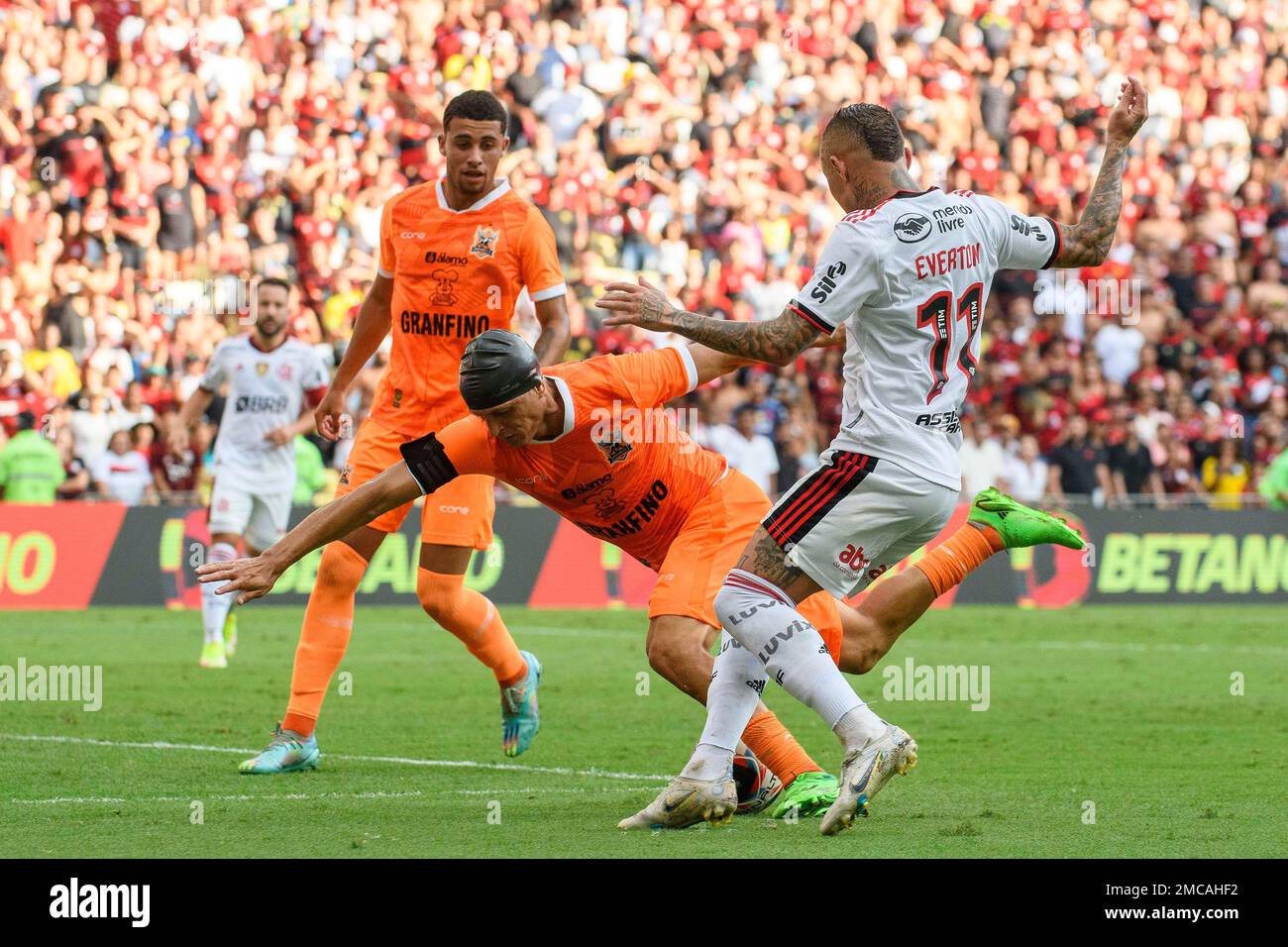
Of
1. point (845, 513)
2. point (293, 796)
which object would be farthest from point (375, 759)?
point (845, 513)

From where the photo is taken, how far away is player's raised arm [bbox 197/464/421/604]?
6.86 m

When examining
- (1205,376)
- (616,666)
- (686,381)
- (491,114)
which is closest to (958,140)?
(1205,376)

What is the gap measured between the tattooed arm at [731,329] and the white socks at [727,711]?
1095mm

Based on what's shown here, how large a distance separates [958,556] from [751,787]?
1.34m

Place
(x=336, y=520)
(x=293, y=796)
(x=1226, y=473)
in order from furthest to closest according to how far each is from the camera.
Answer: (x=1226, y=473) < (x=293, y=796) < (x=336, y=520)

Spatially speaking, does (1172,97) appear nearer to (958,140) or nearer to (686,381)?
(958,140)

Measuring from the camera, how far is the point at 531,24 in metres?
26.0

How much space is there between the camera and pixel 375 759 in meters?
9.48

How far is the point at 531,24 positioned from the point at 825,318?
20218mm

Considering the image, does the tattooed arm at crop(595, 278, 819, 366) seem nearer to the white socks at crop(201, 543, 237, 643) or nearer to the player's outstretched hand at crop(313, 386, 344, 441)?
the player's outstretched hand at crop(313, 386, 344, 441)

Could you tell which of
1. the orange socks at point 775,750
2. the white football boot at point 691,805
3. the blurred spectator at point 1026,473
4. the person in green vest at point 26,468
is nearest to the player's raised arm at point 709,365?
the orange socks at point 775,750

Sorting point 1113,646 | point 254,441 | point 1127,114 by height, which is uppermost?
point 1127,114

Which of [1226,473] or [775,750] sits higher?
[775,750]

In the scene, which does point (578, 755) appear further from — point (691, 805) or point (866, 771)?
point (866, 771)
